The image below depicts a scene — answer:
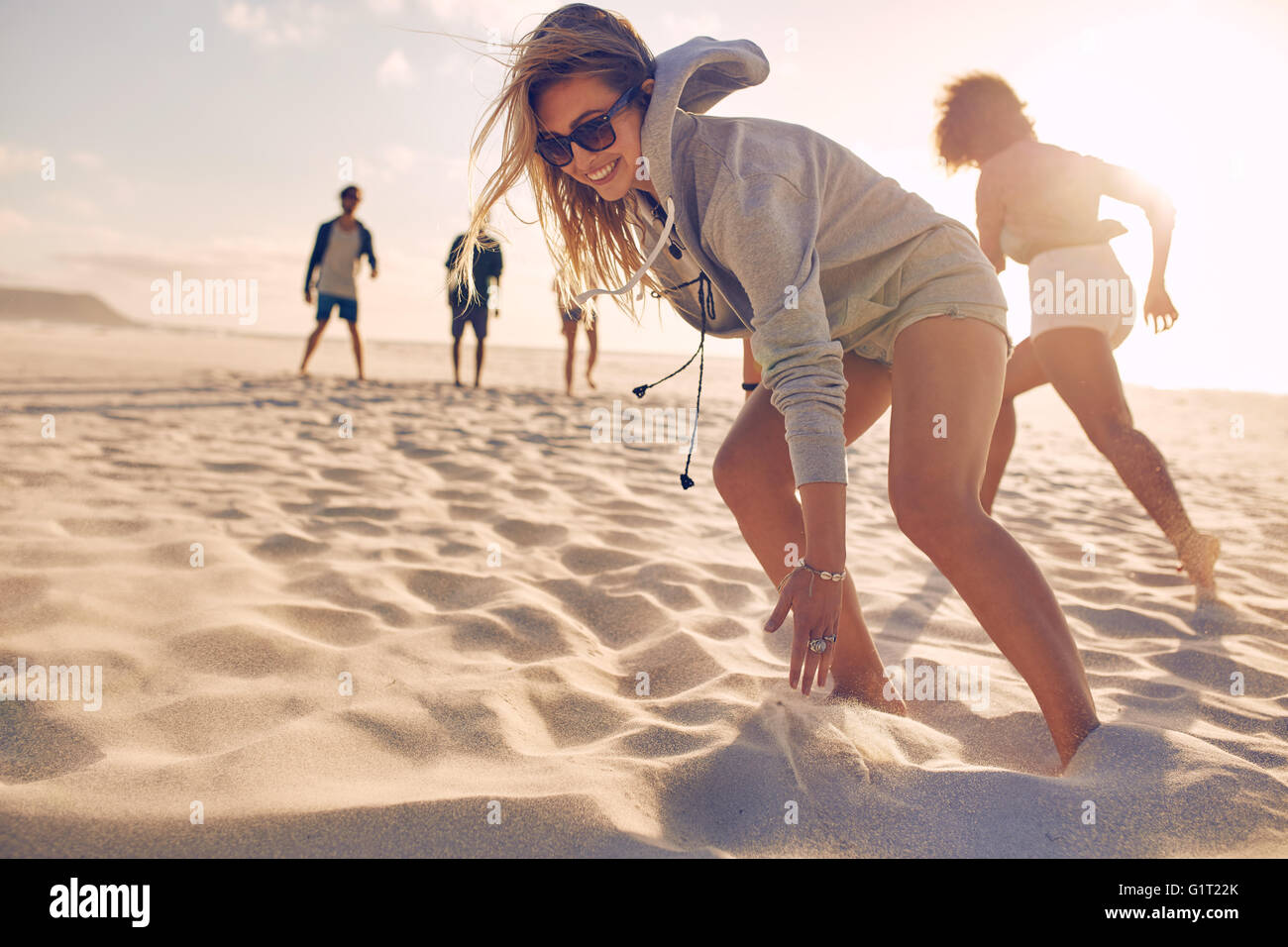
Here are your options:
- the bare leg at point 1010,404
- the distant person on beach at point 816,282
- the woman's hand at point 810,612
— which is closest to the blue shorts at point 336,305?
the bare leg at point 1010,404

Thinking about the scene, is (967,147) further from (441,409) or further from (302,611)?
(441,409)

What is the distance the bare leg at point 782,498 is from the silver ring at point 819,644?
0.37 metres

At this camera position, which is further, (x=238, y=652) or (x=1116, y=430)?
(x=1116, y=430)

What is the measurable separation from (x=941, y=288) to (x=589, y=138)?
2.73 feet

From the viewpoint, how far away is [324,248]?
8.12 m

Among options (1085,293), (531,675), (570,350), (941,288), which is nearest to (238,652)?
(531,675)

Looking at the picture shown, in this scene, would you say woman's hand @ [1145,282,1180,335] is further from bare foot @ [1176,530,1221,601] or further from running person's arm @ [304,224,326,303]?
running person's arm @ [304,224,326,303]

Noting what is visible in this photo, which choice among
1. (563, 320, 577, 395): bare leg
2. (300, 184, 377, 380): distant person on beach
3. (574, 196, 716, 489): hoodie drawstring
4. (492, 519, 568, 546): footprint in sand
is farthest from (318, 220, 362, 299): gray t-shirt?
(574, 196, 716, 489): hoodie drawstring

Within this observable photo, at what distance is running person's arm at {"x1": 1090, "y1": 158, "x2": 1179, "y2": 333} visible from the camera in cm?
277

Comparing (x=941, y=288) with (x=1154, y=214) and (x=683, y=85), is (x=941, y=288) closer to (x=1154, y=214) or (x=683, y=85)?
(x=683, y=85)

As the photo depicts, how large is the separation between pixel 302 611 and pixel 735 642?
1.27 m

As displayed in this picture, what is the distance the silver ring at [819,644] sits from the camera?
1.40 meters

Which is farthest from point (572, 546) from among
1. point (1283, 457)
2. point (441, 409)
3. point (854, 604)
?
point (1283, 457)
